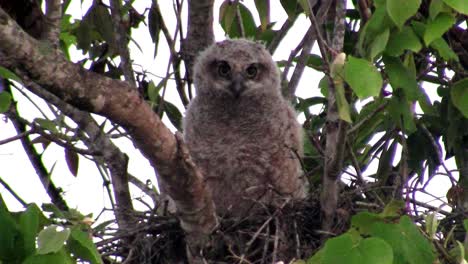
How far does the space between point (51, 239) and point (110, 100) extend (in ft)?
Result: 1.77

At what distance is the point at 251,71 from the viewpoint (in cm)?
596

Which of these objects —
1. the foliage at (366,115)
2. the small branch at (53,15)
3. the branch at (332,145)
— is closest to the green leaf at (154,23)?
the foliage at (366,115)

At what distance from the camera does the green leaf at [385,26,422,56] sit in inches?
129

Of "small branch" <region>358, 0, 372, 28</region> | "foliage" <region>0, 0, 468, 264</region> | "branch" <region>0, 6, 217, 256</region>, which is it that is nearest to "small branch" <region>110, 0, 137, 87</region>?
"foliage" <region>0, 0, 468, 264</region>

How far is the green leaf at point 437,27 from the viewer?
127 inches

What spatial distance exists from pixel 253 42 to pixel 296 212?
1.61 meters

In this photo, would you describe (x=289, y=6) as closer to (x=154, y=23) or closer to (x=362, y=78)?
(x=154, y=23)

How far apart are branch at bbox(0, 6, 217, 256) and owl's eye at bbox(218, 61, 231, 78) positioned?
6.58 feet

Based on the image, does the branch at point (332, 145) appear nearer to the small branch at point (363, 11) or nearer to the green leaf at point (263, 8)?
the small branch at point (363, 11)

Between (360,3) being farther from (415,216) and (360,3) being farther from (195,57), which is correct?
(195,57)

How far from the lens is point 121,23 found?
5.33m

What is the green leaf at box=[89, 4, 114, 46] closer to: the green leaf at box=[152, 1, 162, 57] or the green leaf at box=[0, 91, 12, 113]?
the green leaf at box=[152, 1, 162, 57]

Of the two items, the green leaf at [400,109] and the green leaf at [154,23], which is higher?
the green leaf at [154,23]

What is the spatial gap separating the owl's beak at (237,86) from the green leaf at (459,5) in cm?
291
